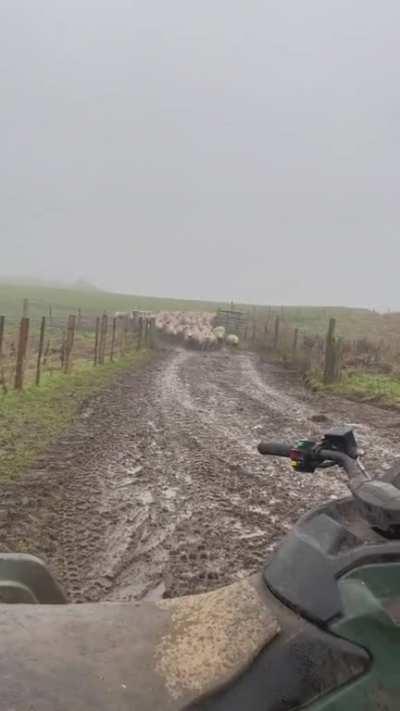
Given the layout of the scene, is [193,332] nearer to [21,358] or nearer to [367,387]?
[367,387]

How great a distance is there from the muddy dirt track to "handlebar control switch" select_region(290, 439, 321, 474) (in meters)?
2.22

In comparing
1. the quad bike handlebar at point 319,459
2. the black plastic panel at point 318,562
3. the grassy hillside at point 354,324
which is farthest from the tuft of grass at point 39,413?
the grassy hillside at point 354,324

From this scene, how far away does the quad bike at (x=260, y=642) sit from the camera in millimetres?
1367

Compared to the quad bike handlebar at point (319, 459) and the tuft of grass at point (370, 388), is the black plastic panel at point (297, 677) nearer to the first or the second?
the quad bike handlebar at point (319, 459)

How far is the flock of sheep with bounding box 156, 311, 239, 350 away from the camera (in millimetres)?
34000

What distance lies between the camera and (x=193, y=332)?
3462 centimetres

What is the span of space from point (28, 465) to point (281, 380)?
44.1 ft

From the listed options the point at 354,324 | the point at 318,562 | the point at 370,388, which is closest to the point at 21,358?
the point at 370,388

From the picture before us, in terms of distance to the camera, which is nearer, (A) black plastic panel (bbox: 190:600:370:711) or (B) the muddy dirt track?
(A) black plastic panel (bbox: 190:600:370:711)

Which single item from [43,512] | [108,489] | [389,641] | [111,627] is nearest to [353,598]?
[389,641]

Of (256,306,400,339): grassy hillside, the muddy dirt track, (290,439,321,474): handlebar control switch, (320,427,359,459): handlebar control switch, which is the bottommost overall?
the muddy dirt track

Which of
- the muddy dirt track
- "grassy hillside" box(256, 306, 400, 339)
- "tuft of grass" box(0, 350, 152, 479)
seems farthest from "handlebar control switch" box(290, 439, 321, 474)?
"grassy hillside" box(256, 306, 400, 339)

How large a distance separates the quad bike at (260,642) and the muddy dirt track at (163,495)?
91.5 inches

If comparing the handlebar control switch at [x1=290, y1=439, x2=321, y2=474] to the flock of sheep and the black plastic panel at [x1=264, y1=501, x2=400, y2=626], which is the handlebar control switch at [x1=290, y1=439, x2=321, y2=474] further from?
the flock of sheep
